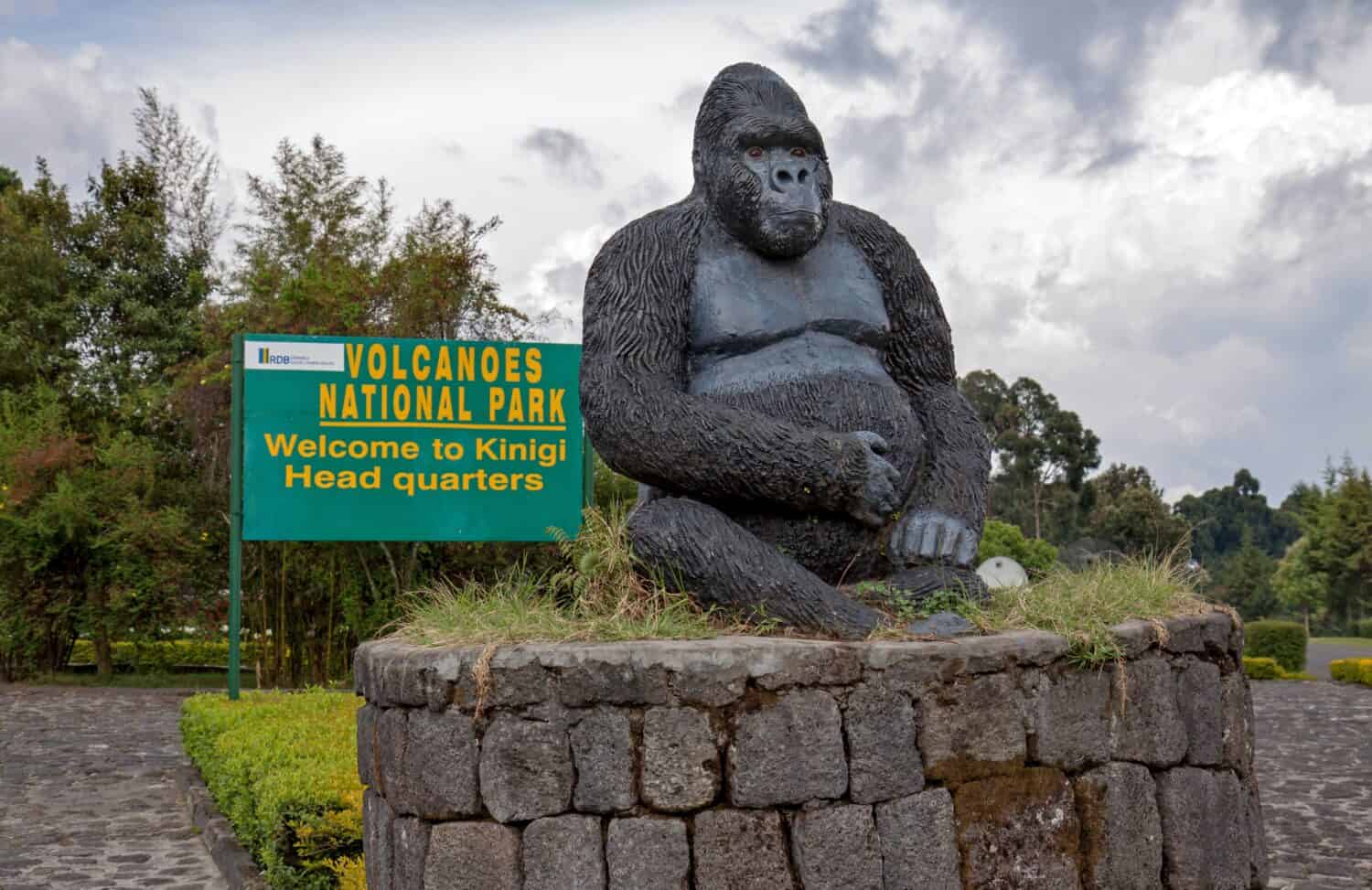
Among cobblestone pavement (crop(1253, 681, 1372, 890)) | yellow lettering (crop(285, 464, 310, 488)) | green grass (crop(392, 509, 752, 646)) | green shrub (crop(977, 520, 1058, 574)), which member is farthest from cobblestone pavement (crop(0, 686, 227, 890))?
green shrub (crop(977, 520, 1058, 574))

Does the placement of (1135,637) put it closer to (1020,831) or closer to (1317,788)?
(1020,831)

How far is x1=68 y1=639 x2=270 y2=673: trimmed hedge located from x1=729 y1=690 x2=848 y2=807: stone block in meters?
11.7

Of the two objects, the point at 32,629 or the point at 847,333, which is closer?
the point at 847,333

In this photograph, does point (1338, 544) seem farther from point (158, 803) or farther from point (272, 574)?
point (158, 803)

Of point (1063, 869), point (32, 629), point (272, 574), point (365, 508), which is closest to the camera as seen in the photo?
point (1063, 869)

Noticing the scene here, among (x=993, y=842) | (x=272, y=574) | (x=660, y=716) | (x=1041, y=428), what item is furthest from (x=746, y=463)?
(x=1041, y=428)

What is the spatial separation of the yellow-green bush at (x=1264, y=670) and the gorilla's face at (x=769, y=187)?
14383 millimetres

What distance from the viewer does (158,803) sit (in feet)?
24.3

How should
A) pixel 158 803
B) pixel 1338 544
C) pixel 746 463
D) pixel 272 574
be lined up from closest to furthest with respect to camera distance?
pixel 746 463, pixel 158 803, pixel 272 574, pixel 1338 544

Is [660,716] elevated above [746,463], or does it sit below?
below

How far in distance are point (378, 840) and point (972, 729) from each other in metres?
1.56

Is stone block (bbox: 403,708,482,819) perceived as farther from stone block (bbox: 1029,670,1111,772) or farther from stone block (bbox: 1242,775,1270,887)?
stone block (bbox: 1242,775,1270,887)

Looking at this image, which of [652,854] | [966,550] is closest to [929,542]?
[966,550]

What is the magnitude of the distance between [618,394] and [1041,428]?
24575 millimetres
